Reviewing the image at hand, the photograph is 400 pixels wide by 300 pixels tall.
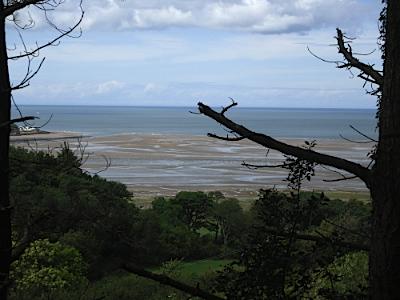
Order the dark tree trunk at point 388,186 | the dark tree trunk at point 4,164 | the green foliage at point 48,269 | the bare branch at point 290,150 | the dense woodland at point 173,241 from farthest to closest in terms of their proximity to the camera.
A: the green foliage at point 48,269 < the dark tree trunk at point 4,164 < the dense woodland at point 173,241 < the bare branch at point 290,150 < the dark tree trunk at point 388,186

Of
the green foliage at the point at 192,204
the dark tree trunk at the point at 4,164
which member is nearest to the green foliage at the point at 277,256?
the dark tree trunk at the point at 4,164

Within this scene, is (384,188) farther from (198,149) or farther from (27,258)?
(198,149)

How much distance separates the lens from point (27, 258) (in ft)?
62.7

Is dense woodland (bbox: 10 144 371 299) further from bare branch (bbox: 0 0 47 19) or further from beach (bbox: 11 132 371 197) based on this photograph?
beach (bbox: 11 132 371 197)

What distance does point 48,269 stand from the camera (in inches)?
740

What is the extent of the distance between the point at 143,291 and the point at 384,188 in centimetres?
1670

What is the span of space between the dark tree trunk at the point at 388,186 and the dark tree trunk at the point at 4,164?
6.55 feet

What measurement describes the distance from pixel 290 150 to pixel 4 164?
1775 millimetres

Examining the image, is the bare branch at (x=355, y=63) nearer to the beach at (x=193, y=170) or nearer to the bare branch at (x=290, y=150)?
the bare branch at (x=290, y=150)

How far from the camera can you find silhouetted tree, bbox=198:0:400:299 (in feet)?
8.04

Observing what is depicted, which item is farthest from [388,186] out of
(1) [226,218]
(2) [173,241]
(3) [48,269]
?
(2) [173,241]

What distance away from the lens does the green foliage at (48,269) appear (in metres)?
17.6

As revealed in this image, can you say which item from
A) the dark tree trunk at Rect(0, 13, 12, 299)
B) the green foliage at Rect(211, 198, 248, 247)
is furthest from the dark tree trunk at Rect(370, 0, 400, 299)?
the green foliage at Rect(211, 198, 248, 247)

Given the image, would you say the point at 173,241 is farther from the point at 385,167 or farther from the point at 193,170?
the point at 385,167
